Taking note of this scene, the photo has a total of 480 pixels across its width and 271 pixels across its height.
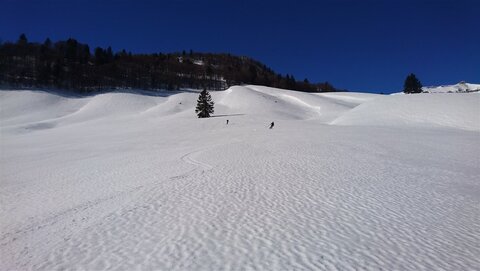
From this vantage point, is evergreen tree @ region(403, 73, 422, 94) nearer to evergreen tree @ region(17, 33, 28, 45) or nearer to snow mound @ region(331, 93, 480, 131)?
snow mound @ region(331, 93, 480, 131)

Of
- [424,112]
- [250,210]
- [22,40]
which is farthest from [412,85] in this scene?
[22,40]

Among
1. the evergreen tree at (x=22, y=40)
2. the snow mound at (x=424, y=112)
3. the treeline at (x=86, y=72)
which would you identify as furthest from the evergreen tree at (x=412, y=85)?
the evergreen tree at (x=22, y=40)

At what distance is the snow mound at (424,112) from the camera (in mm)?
43656

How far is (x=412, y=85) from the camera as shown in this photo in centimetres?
11156

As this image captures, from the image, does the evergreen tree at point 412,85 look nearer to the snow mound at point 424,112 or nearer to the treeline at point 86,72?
the snow mound at point 424,112

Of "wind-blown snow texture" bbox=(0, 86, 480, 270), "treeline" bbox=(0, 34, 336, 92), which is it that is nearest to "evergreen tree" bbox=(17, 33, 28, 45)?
"treeline" bbox=(0, 34, 336, 92)

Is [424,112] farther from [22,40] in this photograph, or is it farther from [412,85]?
[22,40]

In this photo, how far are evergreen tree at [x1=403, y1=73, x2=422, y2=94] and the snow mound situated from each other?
202ft

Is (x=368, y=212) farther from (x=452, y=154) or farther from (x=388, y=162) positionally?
(x=452, y=154)

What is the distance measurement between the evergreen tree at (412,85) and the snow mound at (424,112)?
2428 inches

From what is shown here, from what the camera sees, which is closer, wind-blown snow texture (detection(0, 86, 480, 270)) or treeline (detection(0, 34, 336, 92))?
wind-blown snow texture (detection(0, 86, 480, 270))

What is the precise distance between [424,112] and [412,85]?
73.2m

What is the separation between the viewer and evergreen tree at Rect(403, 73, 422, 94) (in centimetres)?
11075

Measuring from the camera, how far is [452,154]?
22594 millimetres
